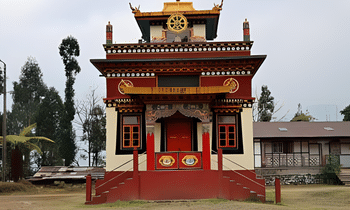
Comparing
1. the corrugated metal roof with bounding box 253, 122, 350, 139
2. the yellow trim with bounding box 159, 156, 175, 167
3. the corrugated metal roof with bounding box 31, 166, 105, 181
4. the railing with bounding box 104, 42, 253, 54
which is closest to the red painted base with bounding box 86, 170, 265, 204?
the yellow trim with bounding box 159, 156, 175, 167

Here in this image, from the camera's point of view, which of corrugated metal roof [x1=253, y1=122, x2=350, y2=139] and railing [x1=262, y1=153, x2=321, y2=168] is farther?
corrugated metal roof [x1=253, y1=122, x2=350, y2=139]

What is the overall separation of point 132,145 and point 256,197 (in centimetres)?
647

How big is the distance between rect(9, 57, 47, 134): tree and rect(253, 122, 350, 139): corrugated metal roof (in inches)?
1171

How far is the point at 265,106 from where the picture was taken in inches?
1801

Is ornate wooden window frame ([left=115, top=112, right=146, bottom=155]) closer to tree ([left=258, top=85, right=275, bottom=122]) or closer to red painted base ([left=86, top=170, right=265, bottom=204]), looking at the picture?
red painted base ([left=86, top=170, right=265, bottom=204])

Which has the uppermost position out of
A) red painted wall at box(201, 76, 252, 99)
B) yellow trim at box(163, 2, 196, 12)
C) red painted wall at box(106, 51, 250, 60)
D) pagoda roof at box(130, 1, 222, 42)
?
yellow trim at box(163, 2, 196, 12)

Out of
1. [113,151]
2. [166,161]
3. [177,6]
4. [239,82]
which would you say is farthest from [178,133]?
[177,6]

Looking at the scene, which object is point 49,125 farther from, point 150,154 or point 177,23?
point 150,154

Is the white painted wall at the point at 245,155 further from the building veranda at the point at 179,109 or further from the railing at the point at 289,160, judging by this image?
the railing at the point at 289,160

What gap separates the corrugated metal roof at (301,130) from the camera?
30938mm

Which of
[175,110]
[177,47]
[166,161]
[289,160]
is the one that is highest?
[177,47]

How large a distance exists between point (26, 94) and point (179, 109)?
124ft

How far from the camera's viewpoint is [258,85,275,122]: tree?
45.5 meters

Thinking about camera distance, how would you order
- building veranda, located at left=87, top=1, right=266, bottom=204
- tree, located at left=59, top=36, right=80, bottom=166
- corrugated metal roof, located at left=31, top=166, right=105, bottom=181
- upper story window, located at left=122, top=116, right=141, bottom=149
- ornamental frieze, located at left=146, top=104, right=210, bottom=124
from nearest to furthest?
building veranda, located at left=87, top=1, right=266, bottom=204 < ornamental frieze, located at left=146, top=104, right=210, bottom=124 < upper story window, located at left=122, top=116, right=141, bottom=149 < corrugated metal roof, located at left=31, top=166, right=105, bottom=181 < tree, located at left=59, top=36, right=80, bottom=166
